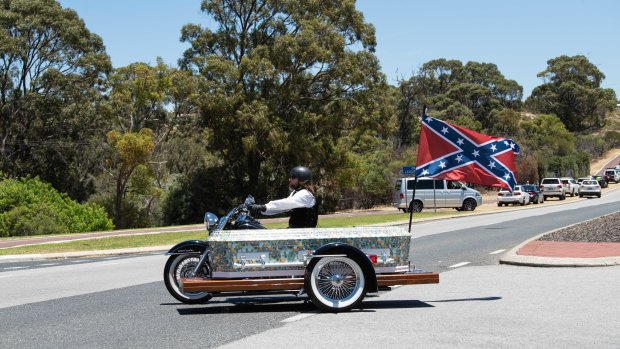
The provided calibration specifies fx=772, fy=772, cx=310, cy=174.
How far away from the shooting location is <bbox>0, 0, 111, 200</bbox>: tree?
46688 millimetres

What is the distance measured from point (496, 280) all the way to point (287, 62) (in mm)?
35981

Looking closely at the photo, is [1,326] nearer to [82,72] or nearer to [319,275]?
[319,275]

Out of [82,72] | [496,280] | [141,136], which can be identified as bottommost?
[496,280]

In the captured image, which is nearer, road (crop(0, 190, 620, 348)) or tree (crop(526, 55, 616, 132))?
road (crop(0, 190, 620, 348))

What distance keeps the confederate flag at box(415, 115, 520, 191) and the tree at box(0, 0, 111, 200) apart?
3920 centimetres

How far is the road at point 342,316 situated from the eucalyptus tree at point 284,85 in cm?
3317

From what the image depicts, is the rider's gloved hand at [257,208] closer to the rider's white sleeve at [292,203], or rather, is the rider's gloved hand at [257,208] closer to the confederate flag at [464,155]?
the rider's white sleeve at [292,203]

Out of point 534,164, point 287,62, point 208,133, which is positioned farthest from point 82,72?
point 534,164

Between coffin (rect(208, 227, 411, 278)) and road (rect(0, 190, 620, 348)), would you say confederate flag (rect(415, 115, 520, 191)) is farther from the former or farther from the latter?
coffin (rect(208, 227, 411, 278))

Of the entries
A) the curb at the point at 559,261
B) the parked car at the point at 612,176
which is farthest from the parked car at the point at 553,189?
the curb at the point at 559,261

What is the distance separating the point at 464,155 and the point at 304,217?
10.2 ft

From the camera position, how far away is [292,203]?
9.67m

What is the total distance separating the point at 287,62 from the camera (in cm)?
4716

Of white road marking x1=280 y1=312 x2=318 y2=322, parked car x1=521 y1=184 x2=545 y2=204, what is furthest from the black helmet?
parked car x1=521 y1=184 x2=545 y2=204
